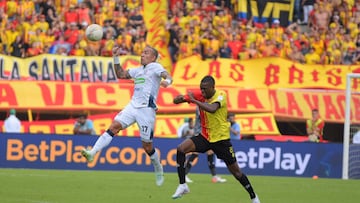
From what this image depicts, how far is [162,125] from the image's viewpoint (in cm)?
2728

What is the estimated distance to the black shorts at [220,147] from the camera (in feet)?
46.5

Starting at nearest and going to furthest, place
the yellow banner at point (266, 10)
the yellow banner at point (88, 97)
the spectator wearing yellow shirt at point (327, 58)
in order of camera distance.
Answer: the yellow banner at point (88, 97) → the spectator wearing yellow shirt at point (327, 58) → the yellow banner at point (266, 10)

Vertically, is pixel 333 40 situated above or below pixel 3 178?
above

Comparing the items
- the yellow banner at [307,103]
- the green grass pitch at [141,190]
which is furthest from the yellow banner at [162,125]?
the green grass pitch at [141,190]

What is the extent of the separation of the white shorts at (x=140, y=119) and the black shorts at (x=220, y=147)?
180 centimetres

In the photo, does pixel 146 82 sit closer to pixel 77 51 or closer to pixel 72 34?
pixel 77 51

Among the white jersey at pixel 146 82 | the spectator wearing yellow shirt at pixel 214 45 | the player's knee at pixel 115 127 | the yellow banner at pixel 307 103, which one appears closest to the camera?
the player's knee at pixel 115 127

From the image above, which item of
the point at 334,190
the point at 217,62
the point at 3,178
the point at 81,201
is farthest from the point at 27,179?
the point at 217,62

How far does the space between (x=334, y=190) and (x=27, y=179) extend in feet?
20.8

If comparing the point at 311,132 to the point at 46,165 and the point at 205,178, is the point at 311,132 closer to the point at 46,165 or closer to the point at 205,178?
the point at 205,178

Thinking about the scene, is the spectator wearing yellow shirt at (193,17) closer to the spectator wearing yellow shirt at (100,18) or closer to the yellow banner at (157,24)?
the yellow banner at (157,24)

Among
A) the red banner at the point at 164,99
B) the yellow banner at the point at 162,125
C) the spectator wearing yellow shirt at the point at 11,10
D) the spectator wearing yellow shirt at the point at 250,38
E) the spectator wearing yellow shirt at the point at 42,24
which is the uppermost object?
the spectator wearing yellow shirt at the point at 11,10

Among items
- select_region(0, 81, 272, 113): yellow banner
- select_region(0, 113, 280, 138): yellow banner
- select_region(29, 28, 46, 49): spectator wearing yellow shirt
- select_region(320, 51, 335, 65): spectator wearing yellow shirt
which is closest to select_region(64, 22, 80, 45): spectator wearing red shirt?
select_region(29, 28, 46, 49): spectator wearing yellow shirt

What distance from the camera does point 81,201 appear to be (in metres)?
14.2
